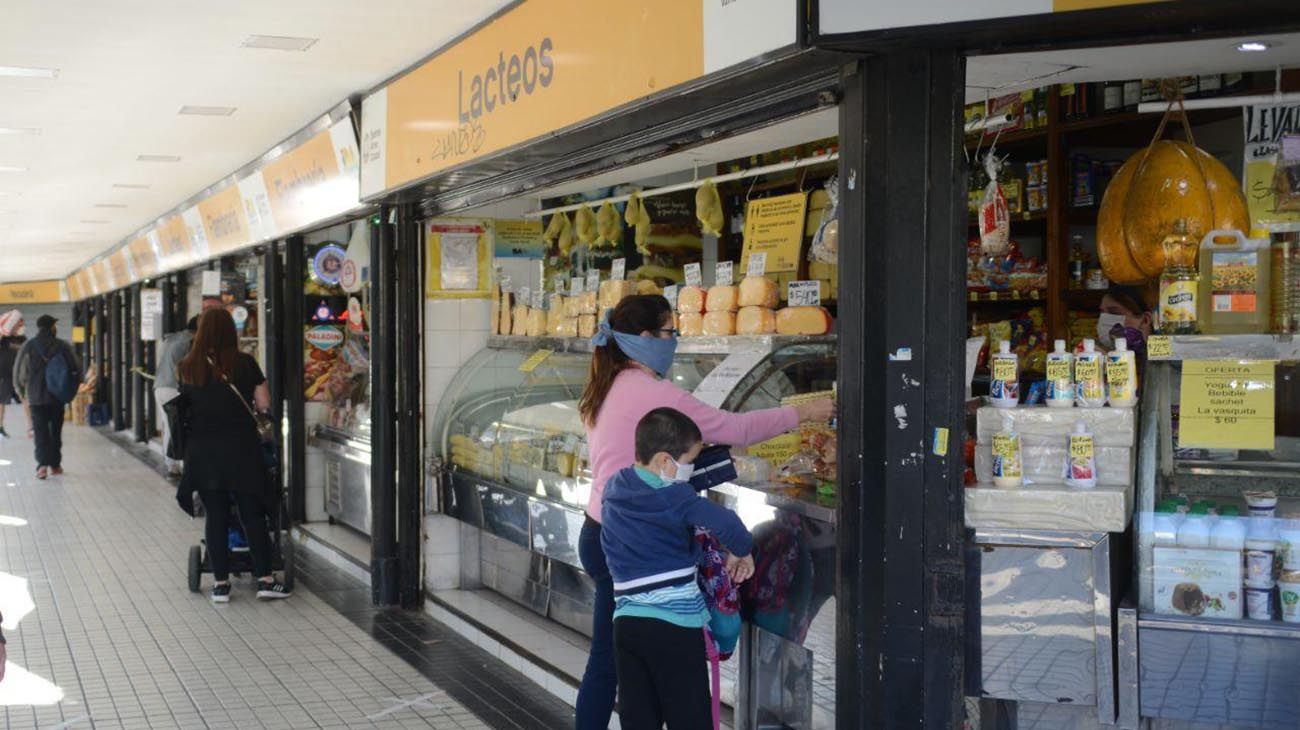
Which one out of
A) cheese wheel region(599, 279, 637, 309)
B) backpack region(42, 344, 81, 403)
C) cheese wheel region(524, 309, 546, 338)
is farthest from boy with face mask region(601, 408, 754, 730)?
backpack region(42, 344, 81, 403)

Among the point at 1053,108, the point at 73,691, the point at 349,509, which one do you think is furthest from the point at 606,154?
the point at 349,509

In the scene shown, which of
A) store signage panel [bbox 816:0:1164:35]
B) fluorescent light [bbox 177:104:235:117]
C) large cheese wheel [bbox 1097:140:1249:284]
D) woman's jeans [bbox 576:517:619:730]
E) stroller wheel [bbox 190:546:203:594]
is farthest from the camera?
fluorescent light [bbox 177:104:235:117]

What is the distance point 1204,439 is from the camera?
128 inches

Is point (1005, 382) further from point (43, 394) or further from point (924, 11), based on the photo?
point (43, 394)

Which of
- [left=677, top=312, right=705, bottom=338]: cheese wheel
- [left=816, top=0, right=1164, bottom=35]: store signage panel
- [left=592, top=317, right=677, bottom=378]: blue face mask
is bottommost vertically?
[left=592, top=317, right=677, bottom=378]: blue face mask

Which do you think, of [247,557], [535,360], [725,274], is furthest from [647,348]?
[247,557]

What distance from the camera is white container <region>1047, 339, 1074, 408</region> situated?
3.38 m

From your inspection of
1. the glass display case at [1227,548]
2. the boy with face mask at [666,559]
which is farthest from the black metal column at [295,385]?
the glass display case at [1227,548]

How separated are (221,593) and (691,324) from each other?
3.60 m

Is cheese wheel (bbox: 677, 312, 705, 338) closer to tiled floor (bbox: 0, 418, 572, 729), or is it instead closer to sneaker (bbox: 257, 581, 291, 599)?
tiled floor (bbox: 0, 418, 572, 729)

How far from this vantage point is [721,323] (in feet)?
16.2

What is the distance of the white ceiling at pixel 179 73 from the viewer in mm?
5344

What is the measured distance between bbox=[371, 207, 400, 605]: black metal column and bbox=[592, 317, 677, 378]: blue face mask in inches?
126

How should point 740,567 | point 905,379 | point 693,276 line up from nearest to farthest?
point 905,379, point 740,567, point 693,276
